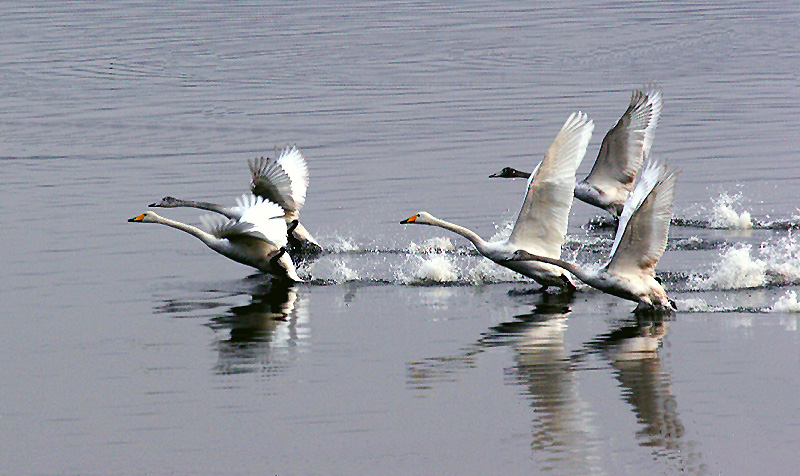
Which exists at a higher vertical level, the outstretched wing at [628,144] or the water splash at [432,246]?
the outstretched wing at [628,144]

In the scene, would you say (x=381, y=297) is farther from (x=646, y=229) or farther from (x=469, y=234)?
(x=646, y=229)

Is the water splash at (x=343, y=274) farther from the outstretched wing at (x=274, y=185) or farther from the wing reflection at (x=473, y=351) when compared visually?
the wing reflection at (x=473, y=351)

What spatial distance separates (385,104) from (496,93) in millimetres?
2964

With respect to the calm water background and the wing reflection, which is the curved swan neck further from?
the wing reflection

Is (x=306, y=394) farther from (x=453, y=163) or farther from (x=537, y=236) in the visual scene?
(x=453, y=163)

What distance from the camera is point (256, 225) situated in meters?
16.4

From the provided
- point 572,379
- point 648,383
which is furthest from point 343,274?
point 648,383

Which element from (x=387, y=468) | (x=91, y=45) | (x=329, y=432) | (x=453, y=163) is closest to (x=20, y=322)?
(x=329, y=432)

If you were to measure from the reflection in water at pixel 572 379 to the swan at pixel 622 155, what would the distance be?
481 cm

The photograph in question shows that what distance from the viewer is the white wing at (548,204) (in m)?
16.0

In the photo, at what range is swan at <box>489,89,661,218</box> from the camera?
758 inches

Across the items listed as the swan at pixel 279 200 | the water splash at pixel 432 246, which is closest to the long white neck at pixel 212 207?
the swan at pixel 279 200

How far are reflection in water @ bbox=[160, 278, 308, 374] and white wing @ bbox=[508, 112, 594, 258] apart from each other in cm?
269

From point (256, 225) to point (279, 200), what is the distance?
296cm
